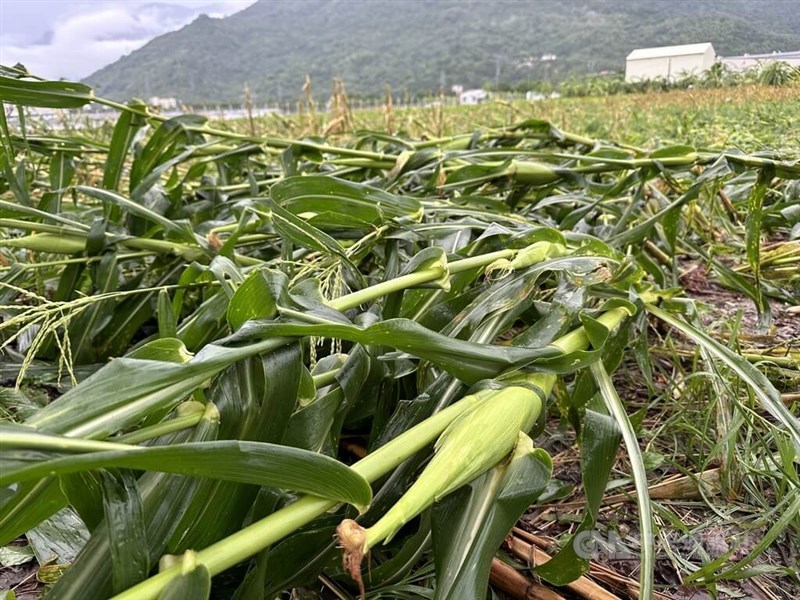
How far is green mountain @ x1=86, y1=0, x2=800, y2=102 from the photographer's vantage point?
1.80m

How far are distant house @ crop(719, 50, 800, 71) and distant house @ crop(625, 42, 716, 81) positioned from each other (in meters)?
0.16

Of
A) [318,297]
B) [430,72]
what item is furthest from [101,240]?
[430,72]

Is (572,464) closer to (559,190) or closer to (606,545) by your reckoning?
(606,545)

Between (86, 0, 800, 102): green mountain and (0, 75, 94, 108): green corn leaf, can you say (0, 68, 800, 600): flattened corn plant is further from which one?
(86, 0, 800, 102): green mountain

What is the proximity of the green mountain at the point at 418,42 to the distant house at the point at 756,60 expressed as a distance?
0.03 m

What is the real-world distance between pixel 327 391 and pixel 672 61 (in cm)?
211

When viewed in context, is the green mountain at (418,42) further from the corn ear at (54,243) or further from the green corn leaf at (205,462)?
the corn ear at (54,243)

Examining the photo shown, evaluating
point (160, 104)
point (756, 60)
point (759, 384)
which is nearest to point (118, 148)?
point (759, 384)

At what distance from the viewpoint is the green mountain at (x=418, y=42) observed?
5.91 feet

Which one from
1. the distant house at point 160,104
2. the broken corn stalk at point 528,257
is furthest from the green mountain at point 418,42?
the broken corn stalk at point 528,257

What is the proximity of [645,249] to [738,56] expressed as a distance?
0.55 m

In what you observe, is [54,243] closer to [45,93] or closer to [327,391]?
[45,93]

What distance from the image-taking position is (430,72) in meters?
34.7

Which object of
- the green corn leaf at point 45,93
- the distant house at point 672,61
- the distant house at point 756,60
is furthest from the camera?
the distant house at point 672,61
